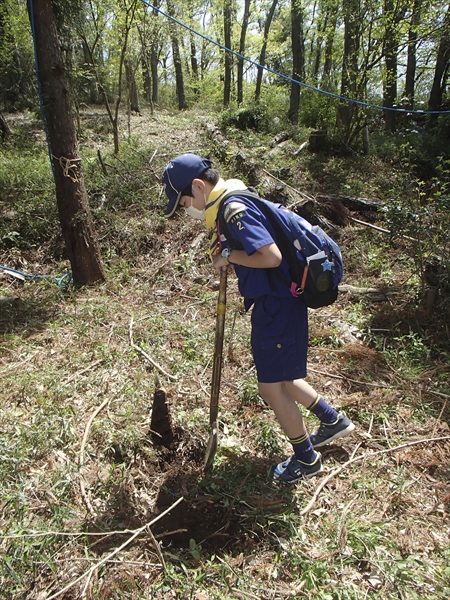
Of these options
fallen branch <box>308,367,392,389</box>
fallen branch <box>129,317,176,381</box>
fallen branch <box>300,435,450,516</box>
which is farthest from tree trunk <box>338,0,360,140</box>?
fallen branch <box>300,435,450,516</box>

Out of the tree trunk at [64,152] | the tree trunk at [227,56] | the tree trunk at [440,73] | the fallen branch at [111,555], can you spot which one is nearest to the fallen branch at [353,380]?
the fallen branch at [111,555]

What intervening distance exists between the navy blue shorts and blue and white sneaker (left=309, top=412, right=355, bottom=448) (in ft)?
1.95

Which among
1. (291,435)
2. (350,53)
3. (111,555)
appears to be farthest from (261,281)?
(350,53)

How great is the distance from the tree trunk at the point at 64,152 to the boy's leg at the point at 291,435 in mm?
3584

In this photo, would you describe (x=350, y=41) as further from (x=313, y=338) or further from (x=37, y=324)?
(x=37, y=324)

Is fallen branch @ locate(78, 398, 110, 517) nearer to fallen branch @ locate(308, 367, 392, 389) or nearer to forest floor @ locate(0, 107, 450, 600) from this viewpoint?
forest floor @ locate(0, 107, 450, 600)

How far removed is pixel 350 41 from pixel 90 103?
12.4 m

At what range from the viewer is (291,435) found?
2.33m

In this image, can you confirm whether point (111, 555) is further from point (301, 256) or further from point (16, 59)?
point (16, 59)

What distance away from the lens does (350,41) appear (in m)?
9.40

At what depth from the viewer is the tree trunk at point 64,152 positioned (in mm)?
4320

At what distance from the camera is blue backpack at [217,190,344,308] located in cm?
202

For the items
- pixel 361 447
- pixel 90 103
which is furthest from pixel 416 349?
pixel 90 103

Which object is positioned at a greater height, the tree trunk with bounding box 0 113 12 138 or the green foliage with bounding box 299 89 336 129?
the green foliage with bounding box 299 89 336 129
